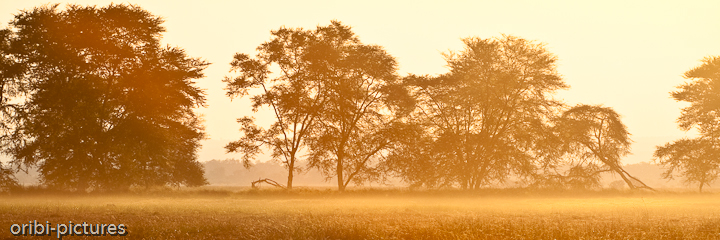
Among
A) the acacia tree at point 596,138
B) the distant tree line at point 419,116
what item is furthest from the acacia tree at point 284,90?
the acacia tree at point 596,138

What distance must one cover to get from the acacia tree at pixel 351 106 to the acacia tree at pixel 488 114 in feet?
9.51

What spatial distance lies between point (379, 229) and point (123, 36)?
2596cm

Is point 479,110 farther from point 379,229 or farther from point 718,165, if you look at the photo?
point 379,229

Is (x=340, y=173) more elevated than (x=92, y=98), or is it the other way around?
(x=92, y=98)

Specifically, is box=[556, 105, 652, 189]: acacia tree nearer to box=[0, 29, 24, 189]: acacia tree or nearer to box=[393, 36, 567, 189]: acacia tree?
box=[393, 36, 567, 189]: acacia tree

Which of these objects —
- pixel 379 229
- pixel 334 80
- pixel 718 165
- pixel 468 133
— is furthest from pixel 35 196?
pixel 718 165

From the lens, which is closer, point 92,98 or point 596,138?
point 92,98

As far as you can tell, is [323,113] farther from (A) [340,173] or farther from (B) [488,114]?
(B) [488,114]

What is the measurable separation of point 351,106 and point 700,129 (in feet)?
92.9

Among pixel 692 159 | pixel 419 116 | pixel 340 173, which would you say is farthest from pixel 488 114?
pixel 692 159

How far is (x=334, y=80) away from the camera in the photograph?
130ft

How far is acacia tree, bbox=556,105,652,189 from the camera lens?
4594cm

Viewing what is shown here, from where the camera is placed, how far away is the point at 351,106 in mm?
39875

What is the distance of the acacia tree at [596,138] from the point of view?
4594cm
